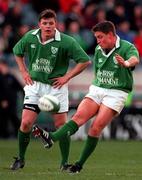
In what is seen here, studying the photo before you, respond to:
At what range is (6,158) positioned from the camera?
48.5 feet

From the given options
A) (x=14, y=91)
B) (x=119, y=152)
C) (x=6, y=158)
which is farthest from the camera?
(x=14, y=91)

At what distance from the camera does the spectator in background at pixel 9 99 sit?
20547mm

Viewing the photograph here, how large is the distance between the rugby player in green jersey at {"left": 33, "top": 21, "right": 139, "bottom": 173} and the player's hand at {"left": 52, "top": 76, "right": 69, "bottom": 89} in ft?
1.74

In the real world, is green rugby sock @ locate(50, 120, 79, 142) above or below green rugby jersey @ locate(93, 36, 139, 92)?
below

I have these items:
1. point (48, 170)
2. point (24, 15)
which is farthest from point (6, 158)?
point (24, 15)

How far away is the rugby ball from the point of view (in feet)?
37.9

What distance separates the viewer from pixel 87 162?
563 inches

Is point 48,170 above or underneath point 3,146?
above

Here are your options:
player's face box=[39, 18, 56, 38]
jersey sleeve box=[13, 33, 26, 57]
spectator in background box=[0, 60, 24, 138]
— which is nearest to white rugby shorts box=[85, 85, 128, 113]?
player's face box=[39, 18, 56, 38]

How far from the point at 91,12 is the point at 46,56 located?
9907 mm

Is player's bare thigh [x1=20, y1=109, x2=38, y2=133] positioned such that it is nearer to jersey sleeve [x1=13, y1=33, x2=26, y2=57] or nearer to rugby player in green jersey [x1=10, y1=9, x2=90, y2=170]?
rugby player in green jersey [x1=10, y1=9, x2=90, y2=170]

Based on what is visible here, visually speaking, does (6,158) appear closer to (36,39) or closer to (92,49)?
(36,39)

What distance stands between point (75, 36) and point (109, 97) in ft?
29.8

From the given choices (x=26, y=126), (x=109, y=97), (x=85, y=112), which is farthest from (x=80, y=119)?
(x=26, y=126)
